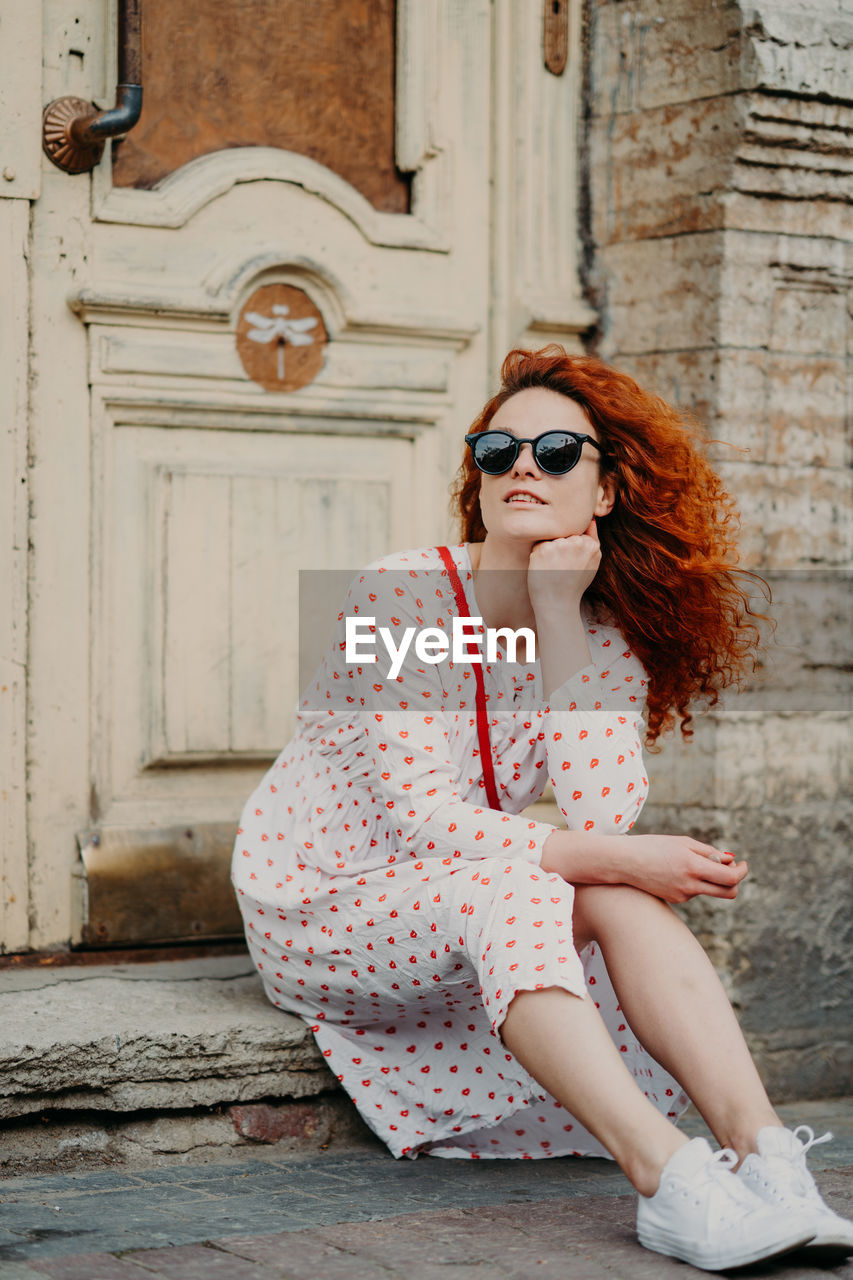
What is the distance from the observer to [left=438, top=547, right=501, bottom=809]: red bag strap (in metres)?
2.80

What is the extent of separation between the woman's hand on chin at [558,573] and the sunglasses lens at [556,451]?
5.3 inches

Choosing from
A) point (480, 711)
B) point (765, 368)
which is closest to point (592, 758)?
point (480, 711)

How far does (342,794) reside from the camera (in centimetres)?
289

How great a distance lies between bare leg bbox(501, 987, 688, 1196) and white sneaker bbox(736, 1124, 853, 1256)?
0.14 m

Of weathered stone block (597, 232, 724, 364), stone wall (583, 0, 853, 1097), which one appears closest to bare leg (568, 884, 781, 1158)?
stone wall (583, 0, 853, 1097)

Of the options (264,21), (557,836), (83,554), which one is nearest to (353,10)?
(264,21)

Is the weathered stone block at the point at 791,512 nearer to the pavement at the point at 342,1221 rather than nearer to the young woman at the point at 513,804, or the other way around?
the young woman at the point at 513,804

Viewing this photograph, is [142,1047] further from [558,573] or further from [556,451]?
[556,451]

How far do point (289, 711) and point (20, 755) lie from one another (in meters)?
0.65

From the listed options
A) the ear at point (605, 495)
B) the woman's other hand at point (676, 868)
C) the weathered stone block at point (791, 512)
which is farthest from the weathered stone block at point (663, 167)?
the woman's other hand at point (676, 868)

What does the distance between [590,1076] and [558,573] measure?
0.93 meters

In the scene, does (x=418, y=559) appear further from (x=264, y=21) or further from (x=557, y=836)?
(x=264, y=21)

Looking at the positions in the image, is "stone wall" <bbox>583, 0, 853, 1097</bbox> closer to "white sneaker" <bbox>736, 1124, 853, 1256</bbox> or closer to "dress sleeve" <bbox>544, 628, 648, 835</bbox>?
"dress sleeve" <bbox>544, 628, 648, 835</bbox>

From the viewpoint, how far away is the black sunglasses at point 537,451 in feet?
9.04
